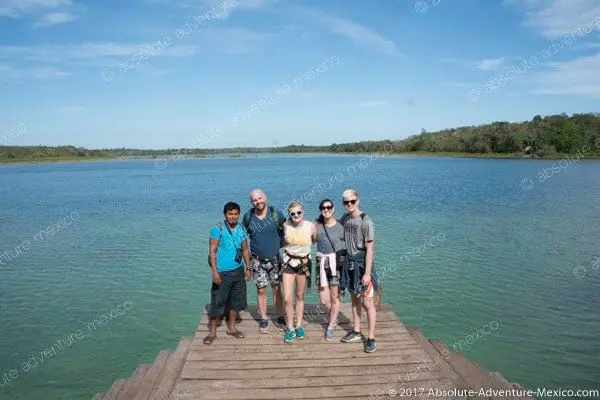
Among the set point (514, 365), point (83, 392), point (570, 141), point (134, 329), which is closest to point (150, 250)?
point (134, 329)

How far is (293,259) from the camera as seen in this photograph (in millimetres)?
6242

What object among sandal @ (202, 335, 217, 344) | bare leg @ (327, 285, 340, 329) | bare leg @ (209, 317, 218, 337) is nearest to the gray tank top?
bare leg @ (327, 285, 340, 329)

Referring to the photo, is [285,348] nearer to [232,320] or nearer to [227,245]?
[232,320]

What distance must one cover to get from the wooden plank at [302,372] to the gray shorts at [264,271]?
4.57 feet

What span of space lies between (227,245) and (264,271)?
70 centimetres

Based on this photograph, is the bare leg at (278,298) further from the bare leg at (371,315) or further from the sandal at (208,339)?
the bare leg at (371,315)

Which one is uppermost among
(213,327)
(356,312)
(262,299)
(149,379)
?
(262,299)

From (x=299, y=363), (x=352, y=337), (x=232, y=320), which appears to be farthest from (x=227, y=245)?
(x=352, y=337)

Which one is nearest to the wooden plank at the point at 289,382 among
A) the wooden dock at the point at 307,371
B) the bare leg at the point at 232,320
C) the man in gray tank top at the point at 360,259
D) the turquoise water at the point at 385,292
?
the wooden dock at the point at 307,371

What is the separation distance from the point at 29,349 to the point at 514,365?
10.9 meters

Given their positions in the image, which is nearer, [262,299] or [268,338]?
[268,338]

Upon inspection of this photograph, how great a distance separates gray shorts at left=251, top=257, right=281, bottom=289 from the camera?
658cm

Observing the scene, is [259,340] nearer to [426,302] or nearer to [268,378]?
[268,378]

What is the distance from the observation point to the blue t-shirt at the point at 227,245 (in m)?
6.39
